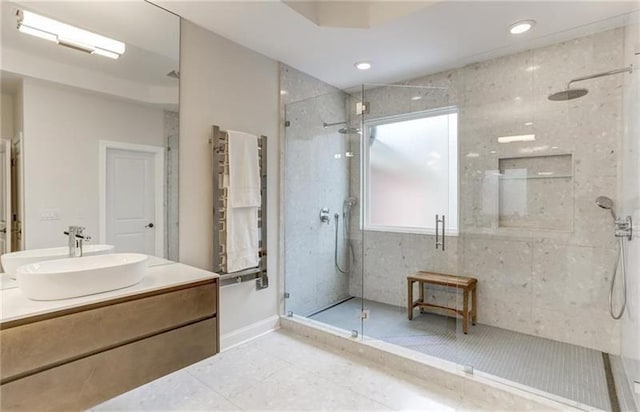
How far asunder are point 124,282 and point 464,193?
111 inches

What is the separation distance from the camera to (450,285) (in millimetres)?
2943

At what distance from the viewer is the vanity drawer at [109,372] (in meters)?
1.26

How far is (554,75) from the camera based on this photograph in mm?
2600

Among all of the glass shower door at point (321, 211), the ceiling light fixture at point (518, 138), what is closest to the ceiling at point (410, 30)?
the glass shower door at point (321, 211)

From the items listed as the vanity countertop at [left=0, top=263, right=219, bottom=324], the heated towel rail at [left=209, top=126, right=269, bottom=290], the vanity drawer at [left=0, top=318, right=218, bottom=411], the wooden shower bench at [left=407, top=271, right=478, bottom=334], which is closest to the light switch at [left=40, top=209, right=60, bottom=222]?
the vanity countertop at [left=0, top=263, right=219, bottom=324]

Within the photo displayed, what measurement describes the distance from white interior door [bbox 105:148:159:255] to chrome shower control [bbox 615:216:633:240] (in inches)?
122

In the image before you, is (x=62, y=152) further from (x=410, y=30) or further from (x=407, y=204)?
(x=407, y=204)

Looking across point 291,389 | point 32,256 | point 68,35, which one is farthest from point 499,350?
point 68,35

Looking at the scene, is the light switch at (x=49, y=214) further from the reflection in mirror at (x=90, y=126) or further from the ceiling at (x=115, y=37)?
the ceiling at (x=115, y=37)

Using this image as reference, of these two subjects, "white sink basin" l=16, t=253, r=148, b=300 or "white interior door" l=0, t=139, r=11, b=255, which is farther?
"white interior door" l=0, t=139, r=11, b=255

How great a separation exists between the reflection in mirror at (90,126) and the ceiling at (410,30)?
16.1 inches

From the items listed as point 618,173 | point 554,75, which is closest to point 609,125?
point 618,173

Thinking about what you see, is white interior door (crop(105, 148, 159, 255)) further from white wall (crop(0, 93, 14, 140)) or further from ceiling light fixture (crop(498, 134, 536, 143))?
ceiling light fixture (crop(498, 134, 536, 143))

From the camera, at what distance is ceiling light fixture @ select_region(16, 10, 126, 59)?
1.70 meters
